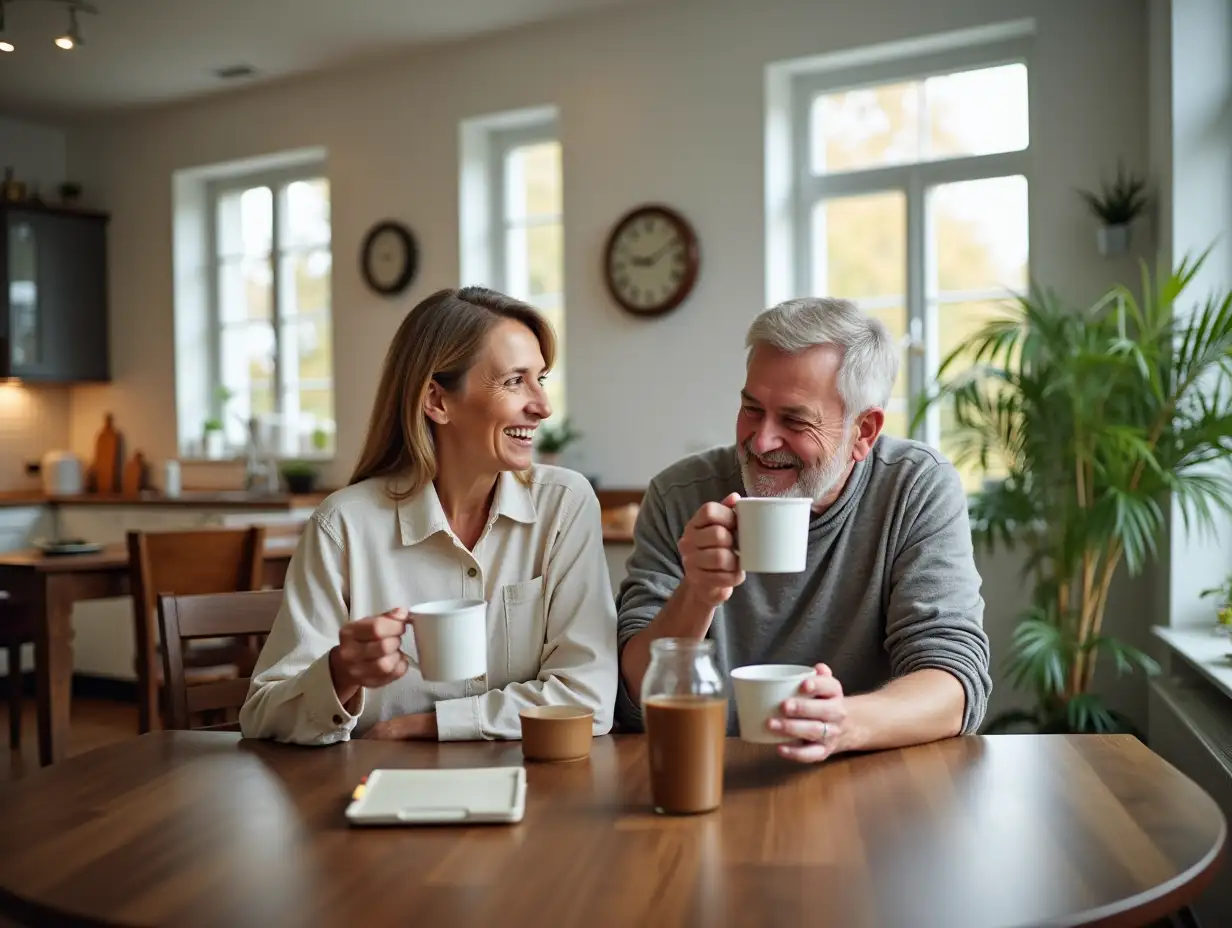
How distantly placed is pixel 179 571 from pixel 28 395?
3.92 meters

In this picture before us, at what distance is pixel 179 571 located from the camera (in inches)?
137

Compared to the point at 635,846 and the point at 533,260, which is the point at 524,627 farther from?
the point at 533,260

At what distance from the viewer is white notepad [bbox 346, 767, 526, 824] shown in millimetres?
1161

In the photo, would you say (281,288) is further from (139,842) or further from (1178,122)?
(139,842)

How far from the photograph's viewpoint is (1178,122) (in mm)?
3428

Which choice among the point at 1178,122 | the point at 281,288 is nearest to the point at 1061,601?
the point at 1178,122

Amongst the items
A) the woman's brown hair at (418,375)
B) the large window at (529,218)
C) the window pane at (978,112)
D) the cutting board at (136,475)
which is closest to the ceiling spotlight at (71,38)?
the large window at (529,218)

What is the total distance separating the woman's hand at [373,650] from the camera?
4.44ft

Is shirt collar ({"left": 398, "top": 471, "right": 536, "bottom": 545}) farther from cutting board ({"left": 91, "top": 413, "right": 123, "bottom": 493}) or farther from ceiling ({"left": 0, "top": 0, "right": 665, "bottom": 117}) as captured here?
cutting board ({"left": 91, "top": 413, "right": 123, "bottom": 493})

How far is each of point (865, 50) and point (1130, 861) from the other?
12.9 feet

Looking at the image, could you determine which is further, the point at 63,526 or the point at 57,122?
the point at 57,122

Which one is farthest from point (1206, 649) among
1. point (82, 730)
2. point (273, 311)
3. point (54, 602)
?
point (273, 311)

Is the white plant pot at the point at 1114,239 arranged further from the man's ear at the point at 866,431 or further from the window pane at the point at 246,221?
the window pane at the point at 246,221

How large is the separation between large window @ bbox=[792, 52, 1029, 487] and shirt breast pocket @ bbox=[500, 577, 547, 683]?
283 cm
